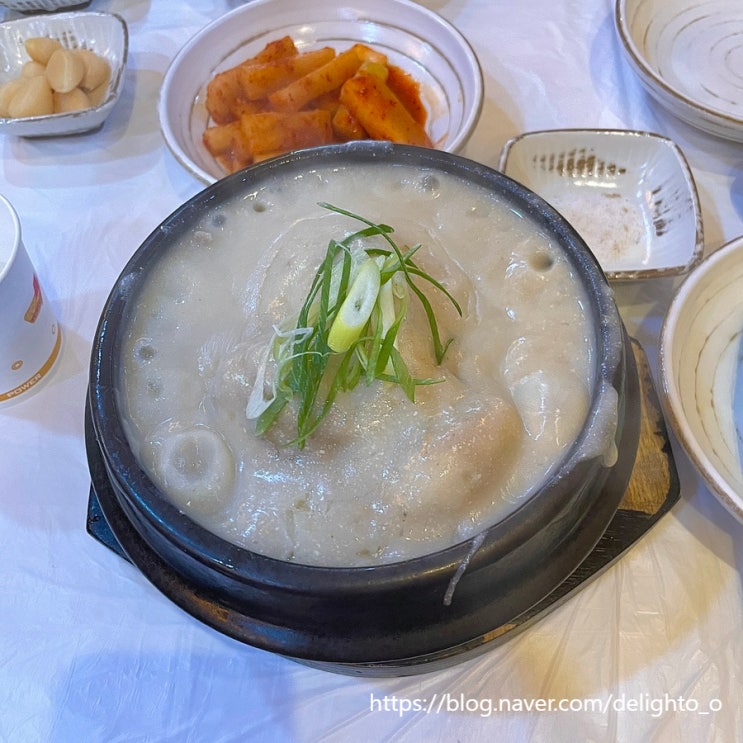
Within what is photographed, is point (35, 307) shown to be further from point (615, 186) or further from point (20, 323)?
point (615, 186)

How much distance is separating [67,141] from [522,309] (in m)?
1.63

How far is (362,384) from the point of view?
98 centimetres

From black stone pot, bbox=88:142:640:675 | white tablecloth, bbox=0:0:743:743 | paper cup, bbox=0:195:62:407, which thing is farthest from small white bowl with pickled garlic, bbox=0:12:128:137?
black stone pot, bbox=88:142:640:675

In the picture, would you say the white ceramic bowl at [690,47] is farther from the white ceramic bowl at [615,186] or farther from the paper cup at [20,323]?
the paper cup at [20,323]

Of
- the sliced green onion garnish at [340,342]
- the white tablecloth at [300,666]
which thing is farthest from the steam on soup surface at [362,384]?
the white tablecloth at [300,666]

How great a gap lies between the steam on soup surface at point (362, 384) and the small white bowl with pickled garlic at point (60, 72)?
3.34ft

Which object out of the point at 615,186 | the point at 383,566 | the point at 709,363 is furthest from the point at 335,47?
the point at 383,566

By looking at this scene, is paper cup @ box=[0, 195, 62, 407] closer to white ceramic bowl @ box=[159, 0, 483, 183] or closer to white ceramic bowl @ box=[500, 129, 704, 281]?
white ceramic bowl @ box=[159, 0, 483, 183]

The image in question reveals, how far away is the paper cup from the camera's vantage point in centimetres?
137

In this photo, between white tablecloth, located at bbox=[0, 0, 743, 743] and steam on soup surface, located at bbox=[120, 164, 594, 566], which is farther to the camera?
white tablecloth, located at bbox=[0, 0, 743, 743]

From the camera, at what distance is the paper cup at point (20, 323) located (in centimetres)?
137

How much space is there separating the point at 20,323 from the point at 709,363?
1551mm

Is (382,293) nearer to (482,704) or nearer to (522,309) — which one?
(522,309)

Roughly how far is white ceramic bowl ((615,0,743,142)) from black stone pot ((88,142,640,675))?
105 cm
